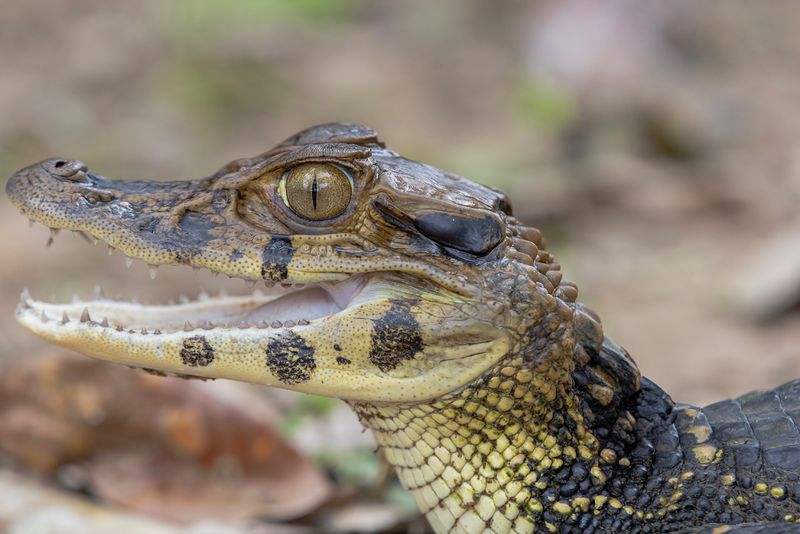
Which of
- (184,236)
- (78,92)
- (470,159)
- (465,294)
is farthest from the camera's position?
(78,92)

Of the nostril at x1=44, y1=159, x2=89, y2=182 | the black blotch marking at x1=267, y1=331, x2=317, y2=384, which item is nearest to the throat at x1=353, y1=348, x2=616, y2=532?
the black blotch marking at x1=267, y1=331, x2=317, y2=384

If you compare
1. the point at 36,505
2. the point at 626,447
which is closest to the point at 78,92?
the point at 36,505

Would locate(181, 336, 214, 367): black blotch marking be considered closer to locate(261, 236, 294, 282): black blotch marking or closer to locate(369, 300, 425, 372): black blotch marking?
locate(261, 236, 294, 282): black blotch marking

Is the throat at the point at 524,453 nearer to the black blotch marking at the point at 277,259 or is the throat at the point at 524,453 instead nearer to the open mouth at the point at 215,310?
the open mouth at the point at 215,310

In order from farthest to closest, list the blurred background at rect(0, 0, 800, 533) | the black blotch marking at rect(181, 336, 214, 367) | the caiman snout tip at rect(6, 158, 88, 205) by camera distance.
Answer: the blurred background at rect(0, 0, 800, 533) < the caiman snout tip at rect(6, 158, 88, 205) < the black blotch marking at rect(181, 336, 214, 367)

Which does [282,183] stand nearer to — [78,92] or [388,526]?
[388,526]

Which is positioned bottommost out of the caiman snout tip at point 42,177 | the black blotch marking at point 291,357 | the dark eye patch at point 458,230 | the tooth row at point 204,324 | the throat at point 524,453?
the throat at point 524,453

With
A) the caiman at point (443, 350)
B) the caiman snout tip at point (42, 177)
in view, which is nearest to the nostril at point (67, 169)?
the caiman snout tip at point (42, 177)
